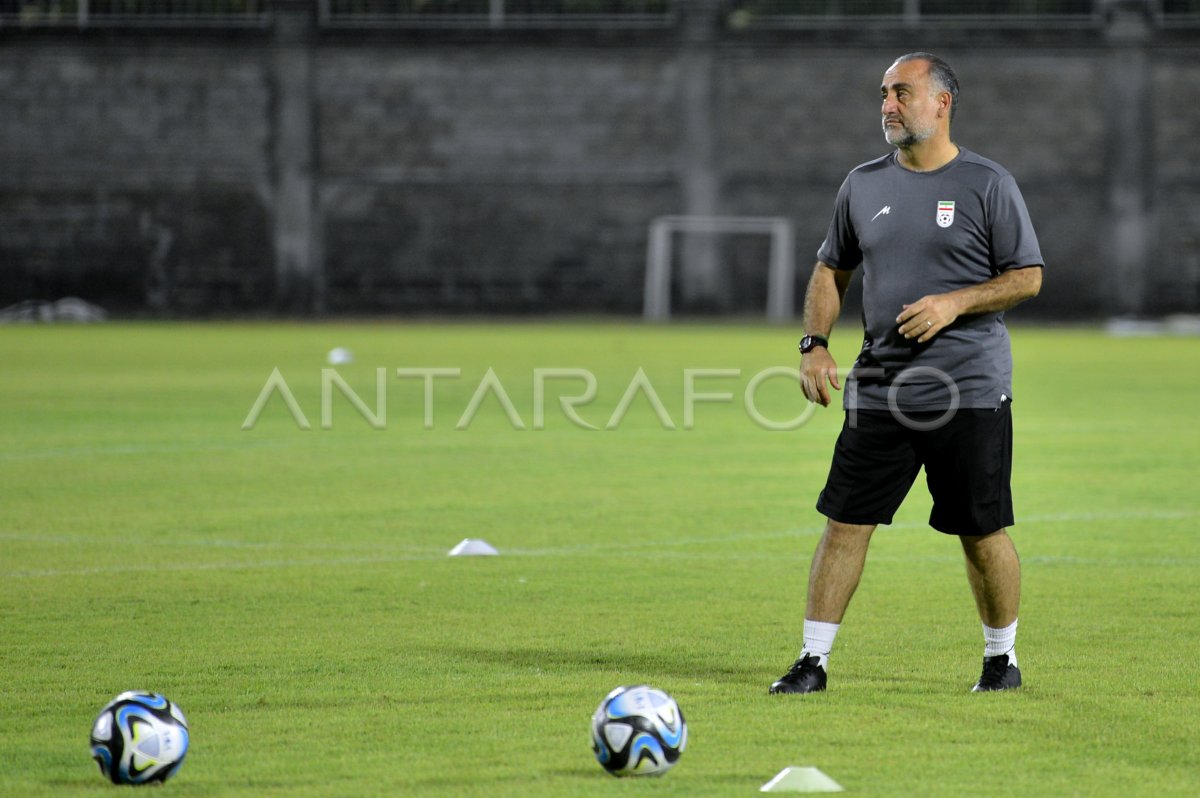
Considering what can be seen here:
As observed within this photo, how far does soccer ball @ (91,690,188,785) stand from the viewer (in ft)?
15.8

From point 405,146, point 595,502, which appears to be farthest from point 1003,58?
point 595,502

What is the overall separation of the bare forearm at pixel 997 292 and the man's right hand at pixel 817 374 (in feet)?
1.60

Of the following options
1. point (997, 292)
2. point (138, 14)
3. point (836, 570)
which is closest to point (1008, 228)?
point (997, 292)

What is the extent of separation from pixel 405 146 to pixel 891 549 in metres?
33.0

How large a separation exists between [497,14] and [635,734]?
124ft

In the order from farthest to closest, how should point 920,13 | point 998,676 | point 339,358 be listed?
point 920,13
point 339,358
point 998,676

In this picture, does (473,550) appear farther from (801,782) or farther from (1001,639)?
(801,782)

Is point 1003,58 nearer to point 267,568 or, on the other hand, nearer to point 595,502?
point 595,502

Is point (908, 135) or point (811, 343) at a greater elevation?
point (908, 135)

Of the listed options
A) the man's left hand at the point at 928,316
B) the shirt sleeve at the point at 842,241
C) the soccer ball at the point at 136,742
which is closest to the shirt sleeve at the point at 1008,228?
the man's left hand at the point at 928,316

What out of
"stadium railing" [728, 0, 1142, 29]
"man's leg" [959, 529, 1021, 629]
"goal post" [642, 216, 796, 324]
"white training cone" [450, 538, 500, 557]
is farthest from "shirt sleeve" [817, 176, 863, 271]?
"stadium railing" [728, 0, 1142, 29]

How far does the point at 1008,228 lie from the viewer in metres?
6.06

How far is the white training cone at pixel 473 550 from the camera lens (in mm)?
9391

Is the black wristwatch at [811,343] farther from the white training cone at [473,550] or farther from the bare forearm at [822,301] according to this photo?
the white training cone at [473,550]
